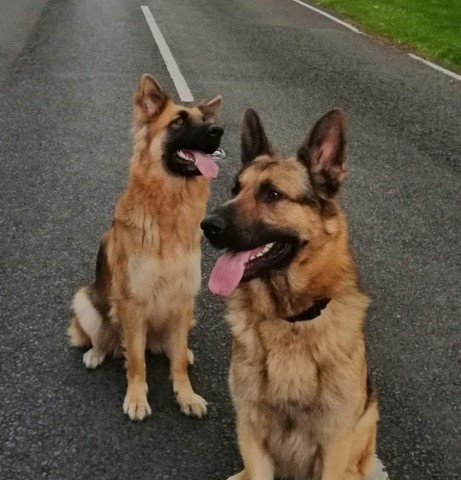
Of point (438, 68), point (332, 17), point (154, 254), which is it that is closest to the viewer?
point (154, 254)

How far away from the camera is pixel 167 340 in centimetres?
453

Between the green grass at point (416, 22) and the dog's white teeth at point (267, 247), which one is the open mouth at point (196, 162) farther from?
the green grass at point (416, 22)

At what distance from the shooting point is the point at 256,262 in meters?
3.27

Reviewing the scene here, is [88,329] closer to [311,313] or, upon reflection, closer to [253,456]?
[253,456]

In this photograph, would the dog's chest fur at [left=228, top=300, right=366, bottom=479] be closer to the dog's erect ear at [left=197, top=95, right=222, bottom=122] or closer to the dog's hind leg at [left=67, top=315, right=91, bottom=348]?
the dog's hind leg at [left=67, top=315, right=91, bottom=348]

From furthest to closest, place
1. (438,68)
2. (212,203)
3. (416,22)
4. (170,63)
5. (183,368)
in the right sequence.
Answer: (416,22), (438,68), (170,63), (212,203), (183,368)

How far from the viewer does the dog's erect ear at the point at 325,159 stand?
3.29 metres

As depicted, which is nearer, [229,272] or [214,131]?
[229,272]

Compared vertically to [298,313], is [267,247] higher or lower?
higher

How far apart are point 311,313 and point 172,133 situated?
1627mm

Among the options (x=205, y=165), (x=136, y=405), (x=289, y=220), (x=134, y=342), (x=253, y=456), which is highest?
(x=289, y=220)

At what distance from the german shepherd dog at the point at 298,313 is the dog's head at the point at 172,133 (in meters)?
0.99

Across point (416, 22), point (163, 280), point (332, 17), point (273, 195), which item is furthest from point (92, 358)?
point (332, 17)

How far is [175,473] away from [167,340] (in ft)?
3.42
